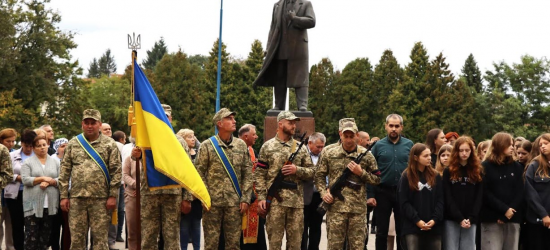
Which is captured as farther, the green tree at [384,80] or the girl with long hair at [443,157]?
the green tree at [384,80]

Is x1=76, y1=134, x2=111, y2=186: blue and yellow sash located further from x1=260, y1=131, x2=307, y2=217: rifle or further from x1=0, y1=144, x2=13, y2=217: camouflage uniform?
x1=260, y1=131, x2=307, y2=217: rifle

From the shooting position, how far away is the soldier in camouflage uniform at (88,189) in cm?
1031

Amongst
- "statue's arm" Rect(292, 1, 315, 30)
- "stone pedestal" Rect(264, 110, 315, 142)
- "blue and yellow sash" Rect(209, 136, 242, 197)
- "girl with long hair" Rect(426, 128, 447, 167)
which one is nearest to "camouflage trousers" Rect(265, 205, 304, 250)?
"blue and yellow sash" Rect(209, 136, 242, 197)

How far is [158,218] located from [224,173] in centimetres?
103

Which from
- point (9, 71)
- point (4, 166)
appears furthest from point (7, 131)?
point (9, 71)

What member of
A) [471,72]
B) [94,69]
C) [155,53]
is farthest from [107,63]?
[471,72]

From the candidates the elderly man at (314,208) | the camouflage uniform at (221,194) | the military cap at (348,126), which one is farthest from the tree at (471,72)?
the camouflage uniform at (221,194)

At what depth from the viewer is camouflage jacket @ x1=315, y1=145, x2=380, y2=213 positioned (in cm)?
1009

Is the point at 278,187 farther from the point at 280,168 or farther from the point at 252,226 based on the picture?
the point at 252,226

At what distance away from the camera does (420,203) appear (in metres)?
10.3

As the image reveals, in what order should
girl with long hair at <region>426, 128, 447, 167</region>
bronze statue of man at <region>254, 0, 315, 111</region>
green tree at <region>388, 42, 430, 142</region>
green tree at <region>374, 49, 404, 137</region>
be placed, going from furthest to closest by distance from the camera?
green tree at <region>374, 49, 404, 137</region> → green tree at <region>388, 42, 430, 142</region> → bronze statue of man at <region>254, 0, 315, 111</region> → girl with long hair at <region>426, 128, 447, 167</region>

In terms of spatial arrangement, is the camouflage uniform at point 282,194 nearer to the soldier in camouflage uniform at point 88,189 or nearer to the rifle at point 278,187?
the rifle at point 278,187

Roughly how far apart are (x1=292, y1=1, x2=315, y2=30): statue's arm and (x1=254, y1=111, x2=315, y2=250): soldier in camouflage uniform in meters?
4.14

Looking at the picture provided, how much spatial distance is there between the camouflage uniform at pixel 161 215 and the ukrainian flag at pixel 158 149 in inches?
8.1
